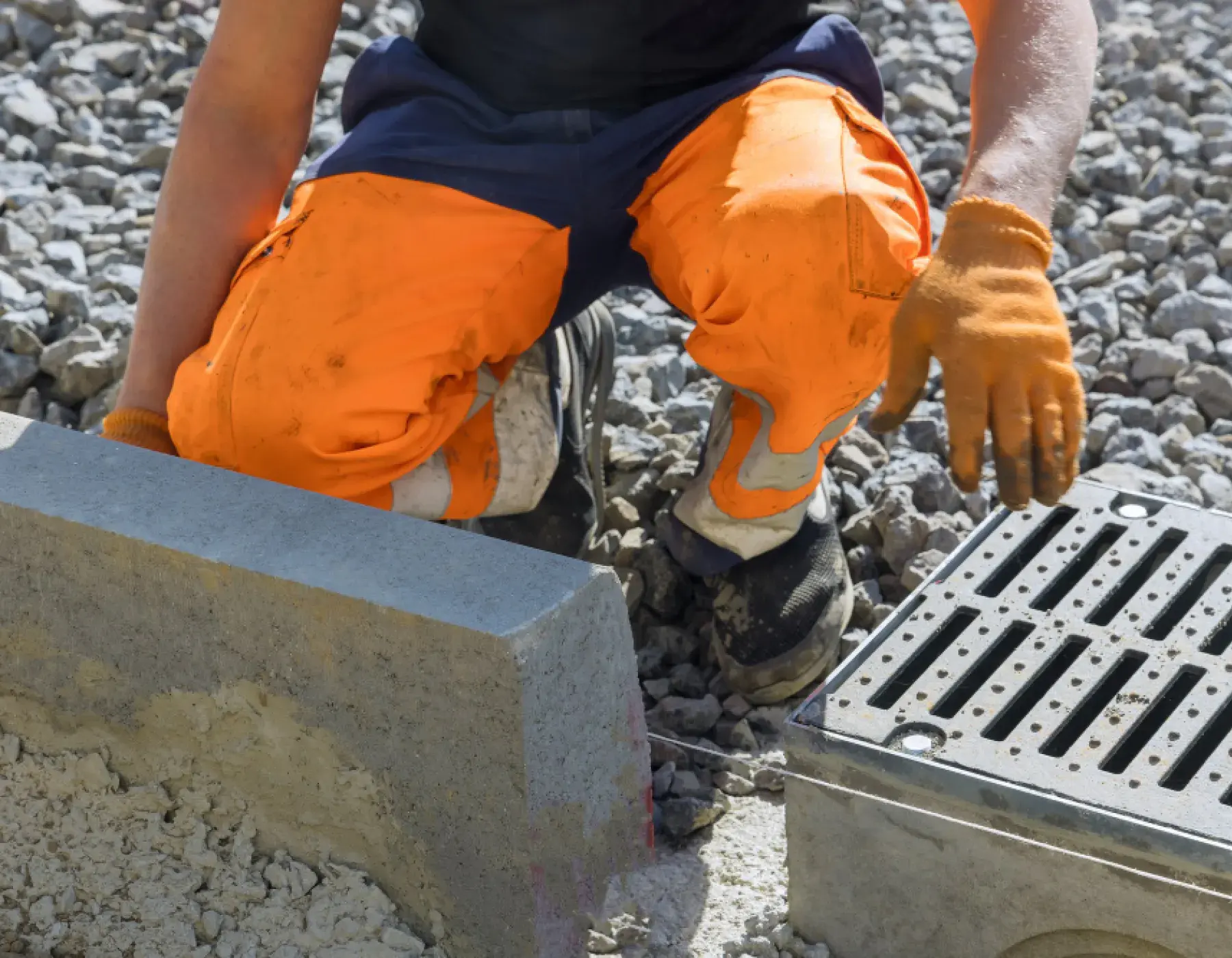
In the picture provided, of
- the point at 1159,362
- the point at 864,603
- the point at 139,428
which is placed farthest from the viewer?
the point at 1159,362

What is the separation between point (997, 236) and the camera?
1575 millimetres

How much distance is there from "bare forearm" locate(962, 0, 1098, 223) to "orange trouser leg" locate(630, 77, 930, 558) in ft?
0.48

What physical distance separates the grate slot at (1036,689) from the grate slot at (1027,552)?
105 mm

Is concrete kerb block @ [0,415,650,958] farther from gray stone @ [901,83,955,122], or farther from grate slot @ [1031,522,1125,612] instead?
gray stone @ [901,83,955,122]

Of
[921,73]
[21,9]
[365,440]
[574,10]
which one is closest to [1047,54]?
[574,10]

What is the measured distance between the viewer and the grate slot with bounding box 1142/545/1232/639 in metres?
1.68

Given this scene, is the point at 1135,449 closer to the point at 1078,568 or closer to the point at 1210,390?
the point at 1210,390

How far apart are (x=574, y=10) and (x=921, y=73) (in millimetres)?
1465

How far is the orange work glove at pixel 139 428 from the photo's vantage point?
1.95 metres

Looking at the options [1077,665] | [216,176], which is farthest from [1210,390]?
[216,176]

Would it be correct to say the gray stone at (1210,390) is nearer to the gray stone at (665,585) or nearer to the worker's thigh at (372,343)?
the gray stone at (665,585)

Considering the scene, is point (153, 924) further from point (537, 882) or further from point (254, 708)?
point (537, 882)

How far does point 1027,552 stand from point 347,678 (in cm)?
82

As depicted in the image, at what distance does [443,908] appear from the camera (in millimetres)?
1497
